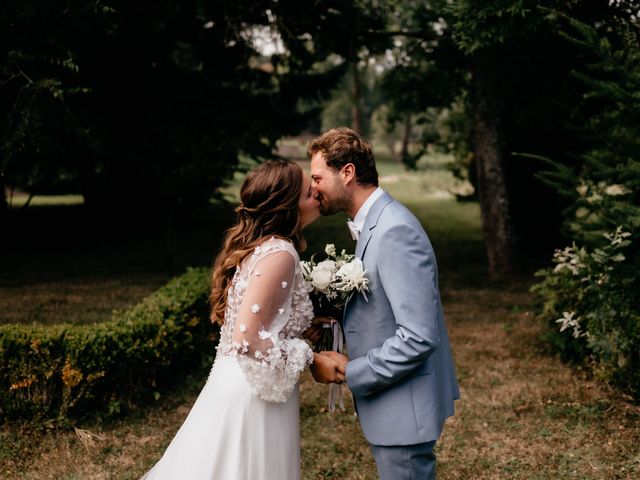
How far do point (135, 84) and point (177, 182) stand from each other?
2.57 meters

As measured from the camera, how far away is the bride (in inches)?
114

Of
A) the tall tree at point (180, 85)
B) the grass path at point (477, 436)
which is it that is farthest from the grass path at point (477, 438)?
the tall tree at point (180, 85)

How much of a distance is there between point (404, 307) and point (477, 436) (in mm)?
3290

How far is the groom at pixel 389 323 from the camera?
2.55m

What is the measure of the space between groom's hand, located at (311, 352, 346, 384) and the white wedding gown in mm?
64

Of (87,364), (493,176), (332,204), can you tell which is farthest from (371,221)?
(493,176)

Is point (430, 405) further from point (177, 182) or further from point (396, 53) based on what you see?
point (396, 53)

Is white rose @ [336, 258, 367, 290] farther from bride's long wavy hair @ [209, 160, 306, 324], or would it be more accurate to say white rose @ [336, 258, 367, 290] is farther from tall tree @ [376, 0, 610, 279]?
tall tree @ [376, 0, 610, 279]

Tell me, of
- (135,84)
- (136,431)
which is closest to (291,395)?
(136,431)

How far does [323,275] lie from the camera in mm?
2965

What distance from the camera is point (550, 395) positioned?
239 inches

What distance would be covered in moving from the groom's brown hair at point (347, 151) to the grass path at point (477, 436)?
9.09 feet

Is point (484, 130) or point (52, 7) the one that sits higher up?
point (52, 7)

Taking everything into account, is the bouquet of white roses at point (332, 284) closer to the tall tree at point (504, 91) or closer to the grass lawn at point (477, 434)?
the grass lawn at point (477, 434)
